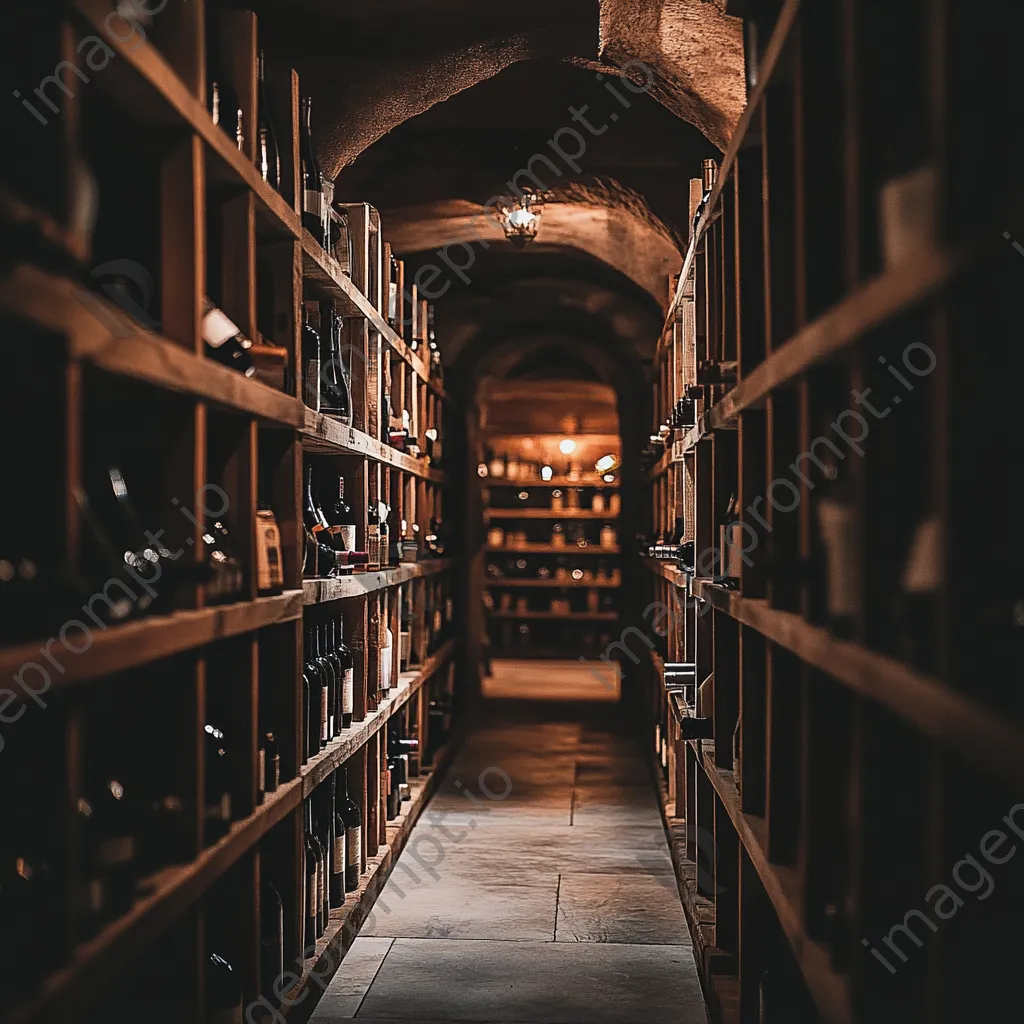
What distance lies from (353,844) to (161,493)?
2329 mm

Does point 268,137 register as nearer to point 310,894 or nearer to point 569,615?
point 310,894

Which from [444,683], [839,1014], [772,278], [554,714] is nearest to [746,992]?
[839,1014]

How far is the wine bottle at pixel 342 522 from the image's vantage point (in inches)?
166

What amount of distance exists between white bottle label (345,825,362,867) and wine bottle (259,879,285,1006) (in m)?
1.09

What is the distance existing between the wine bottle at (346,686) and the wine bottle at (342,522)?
0.37 metres

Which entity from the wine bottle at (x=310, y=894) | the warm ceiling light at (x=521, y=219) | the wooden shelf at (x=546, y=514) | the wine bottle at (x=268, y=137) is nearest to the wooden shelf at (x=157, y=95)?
the wine bottle at (x=268, y=137)

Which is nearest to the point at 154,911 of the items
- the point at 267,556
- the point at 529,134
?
the point at 267,556

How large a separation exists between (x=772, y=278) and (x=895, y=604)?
1.08m

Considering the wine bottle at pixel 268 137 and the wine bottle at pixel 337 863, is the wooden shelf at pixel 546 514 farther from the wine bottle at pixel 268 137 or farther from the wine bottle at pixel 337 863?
the wine bottle at pixel 268 137

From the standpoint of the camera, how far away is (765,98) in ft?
8.03

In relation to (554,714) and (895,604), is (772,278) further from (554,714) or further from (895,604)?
(554,714)

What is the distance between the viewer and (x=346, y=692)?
4.05 meters

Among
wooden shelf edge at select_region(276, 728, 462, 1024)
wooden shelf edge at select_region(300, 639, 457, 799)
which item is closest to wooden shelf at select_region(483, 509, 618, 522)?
wooden shelf edge at select_region(300, 639, 457, 799)

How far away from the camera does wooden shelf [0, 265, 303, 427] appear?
4.99ft
